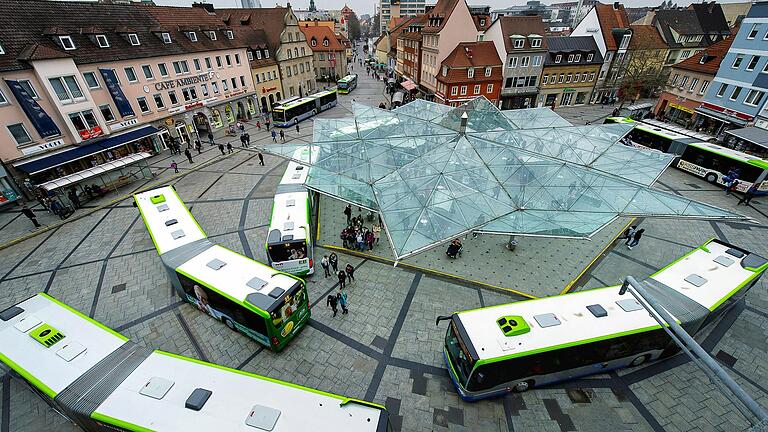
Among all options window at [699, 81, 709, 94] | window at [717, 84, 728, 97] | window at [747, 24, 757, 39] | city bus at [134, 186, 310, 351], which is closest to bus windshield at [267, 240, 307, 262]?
city bus at [134, 186, 310, 351]

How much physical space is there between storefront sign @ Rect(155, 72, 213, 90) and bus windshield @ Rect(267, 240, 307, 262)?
30.5 m

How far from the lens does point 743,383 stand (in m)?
12.9

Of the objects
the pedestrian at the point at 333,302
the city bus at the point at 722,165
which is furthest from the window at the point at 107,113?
the city bus at the point at 722,165

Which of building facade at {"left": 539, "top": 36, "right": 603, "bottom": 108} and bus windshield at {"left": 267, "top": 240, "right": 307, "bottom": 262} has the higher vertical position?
building facade at {"left": 539, "top": 36, "right": 603, "bottom": 108}

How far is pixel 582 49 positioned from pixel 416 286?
4996 cm

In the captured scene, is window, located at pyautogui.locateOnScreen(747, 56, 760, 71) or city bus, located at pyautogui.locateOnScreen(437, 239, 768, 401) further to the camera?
window, located at pyautogui.locateOnScreen(747, 56, 760, 71)

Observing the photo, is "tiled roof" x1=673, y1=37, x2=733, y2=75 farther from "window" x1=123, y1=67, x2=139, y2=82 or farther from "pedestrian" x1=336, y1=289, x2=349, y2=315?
"window" x1=123, y1=67, x2=139, y2=82

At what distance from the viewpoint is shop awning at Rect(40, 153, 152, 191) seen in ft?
79.5

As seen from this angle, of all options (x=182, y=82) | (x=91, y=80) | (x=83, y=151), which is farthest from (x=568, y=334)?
(x=182, y=82)

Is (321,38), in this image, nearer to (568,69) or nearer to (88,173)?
(568,69)

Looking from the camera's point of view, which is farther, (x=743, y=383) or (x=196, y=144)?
(x=196, y=144)

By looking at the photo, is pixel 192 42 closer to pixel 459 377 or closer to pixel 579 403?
pixel 459 377

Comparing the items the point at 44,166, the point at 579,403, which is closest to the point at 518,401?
the point at 579,403

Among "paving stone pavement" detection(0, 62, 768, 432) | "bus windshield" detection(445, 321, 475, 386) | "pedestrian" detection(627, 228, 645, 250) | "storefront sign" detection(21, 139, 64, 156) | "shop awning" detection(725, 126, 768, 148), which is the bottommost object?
"paving stone pavement" detection(0, 62, 768, 432)
